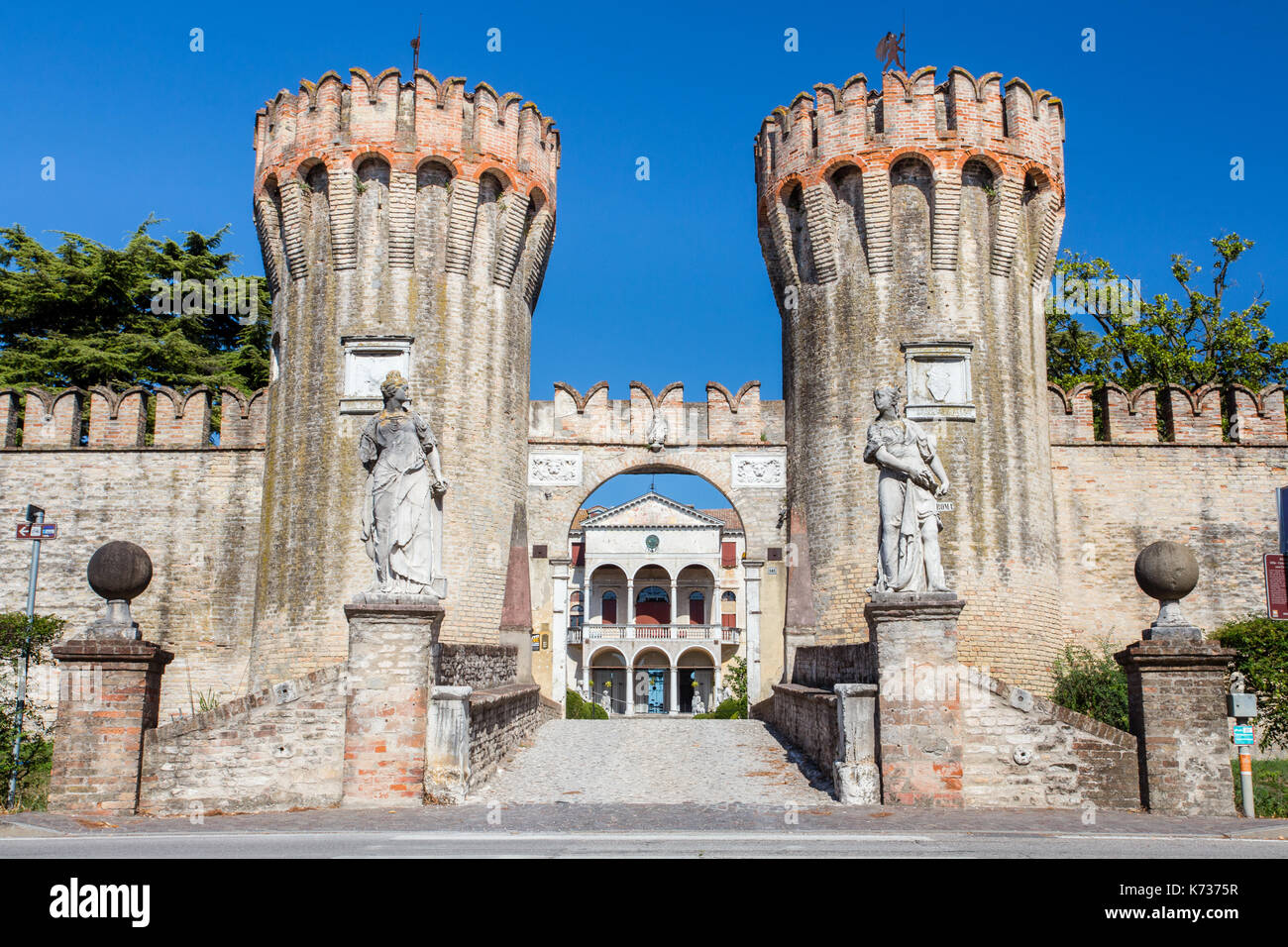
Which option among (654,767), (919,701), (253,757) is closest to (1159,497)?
(654,767)

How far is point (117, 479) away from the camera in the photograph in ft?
73.1

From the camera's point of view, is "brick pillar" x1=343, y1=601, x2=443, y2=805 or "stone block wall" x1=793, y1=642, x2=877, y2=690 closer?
"brick pillar" x1=343, y1=601, x2=443, y2=805

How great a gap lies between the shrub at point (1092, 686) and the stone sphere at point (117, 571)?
11903 millimetres

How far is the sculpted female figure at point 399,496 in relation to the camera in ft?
38.4

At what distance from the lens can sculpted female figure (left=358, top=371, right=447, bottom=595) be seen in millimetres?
11695

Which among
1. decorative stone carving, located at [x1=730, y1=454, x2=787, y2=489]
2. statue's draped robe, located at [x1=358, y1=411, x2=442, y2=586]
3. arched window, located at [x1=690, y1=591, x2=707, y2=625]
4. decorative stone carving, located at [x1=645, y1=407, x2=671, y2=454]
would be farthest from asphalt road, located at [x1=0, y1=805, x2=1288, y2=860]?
arched window, located at [x1=690, y1=591, x2=707, y2=625]

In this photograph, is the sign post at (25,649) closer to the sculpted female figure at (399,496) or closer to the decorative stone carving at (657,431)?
the sculpted female figure at (399,496)

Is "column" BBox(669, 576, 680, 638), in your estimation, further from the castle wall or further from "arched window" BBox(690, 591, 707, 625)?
the castle wall

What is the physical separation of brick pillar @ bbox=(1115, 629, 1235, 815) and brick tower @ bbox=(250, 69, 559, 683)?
1207cm

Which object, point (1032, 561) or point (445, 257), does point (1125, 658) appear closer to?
point (1032, 561)
